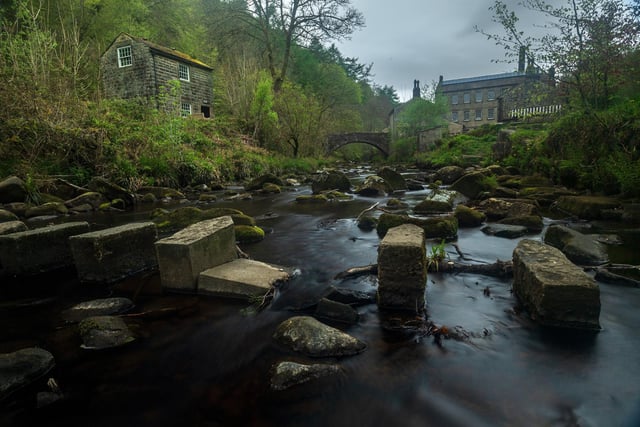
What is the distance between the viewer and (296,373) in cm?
245

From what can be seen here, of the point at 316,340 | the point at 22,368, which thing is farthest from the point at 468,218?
the point at 22,368

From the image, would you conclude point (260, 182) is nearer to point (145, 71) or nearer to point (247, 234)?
point (247, 234)

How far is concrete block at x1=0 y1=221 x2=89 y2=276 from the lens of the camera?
176 inches

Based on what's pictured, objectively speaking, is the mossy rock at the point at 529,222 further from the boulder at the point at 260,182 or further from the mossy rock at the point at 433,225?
the boulder at the point at 260,182

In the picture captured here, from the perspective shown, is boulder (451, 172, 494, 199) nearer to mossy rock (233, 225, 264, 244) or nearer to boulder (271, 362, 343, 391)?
mossy rock (233, 225, 264, 244)

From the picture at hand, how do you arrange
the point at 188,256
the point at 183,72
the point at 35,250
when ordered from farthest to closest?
the point at 183,72
the point at 35,250
the point at 188,256

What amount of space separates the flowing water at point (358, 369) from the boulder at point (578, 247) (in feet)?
2.66

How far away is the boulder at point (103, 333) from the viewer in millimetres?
2883

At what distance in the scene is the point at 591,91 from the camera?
400 inches

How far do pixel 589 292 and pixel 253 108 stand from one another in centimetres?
2454

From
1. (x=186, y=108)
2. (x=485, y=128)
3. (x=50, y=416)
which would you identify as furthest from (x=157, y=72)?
(x=50, y=416)

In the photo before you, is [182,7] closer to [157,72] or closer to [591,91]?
[157,72]

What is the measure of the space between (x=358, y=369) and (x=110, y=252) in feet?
11.4

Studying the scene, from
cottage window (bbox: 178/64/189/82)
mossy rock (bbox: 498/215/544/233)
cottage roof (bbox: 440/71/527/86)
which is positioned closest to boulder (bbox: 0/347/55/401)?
mossy rock (bbox: 498/215/544/233)
